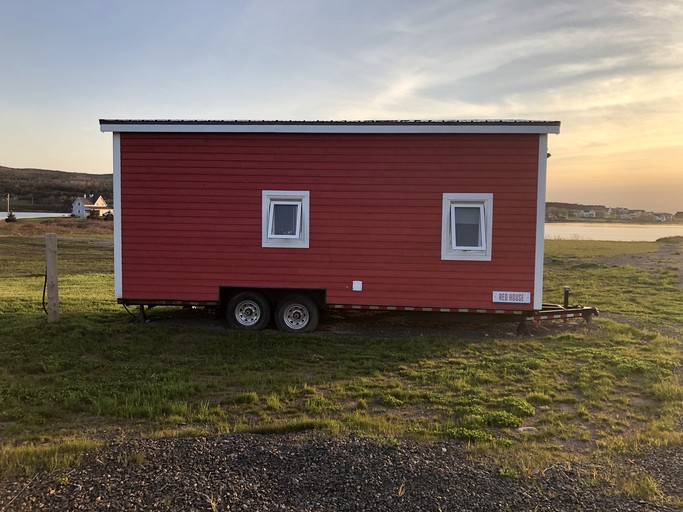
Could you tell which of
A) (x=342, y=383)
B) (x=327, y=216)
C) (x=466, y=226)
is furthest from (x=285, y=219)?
(x=342, y=383)

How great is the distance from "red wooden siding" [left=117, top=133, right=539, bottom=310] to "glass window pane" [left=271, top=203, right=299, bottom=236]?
320 mm

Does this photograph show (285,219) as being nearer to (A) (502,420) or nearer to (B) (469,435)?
(A) (502,420)

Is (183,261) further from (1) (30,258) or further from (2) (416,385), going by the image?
(1) (30,258)

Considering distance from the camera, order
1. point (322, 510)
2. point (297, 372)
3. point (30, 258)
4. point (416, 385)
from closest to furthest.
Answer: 1. point (322, 510)
2. point (416, 385)
3. point (297, 372)
4. point (30, 258)

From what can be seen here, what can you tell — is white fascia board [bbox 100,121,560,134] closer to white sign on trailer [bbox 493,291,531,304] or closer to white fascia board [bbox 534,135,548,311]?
white fascia board [bbox 534,135,548,311]

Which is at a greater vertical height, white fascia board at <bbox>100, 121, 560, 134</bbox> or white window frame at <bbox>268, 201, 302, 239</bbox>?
white fascia board at <bbox>100, 121, 560, 134</bbox>

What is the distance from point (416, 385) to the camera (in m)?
6.57

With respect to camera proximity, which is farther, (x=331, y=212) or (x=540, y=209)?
(x=331, y=212)

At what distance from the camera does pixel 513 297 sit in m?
9.34

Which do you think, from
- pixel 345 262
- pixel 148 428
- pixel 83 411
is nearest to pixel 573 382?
pixel 345 262

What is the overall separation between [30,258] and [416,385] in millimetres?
23551

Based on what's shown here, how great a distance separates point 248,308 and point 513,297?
4.89m

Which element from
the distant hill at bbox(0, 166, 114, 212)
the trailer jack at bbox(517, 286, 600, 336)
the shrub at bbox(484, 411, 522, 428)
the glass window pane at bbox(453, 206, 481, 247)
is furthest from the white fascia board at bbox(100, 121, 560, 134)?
the distant hill at bbox(0, 166, 114, 212)

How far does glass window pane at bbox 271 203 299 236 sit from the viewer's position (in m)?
9.64
